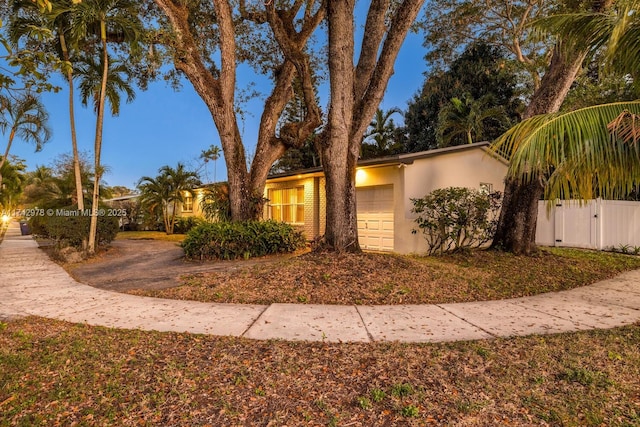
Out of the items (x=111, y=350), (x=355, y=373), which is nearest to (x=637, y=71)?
(x=355, y=373)

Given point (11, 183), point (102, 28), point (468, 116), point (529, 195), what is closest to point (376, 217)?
point (529, 195)

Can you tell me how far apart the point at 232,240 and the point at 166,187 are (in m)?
12.5

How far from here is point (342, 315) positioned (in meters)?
4.84

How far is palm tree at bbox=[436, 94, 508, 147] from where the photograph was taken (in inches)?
810

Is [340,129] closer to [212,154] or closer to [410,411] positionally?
[410,411]

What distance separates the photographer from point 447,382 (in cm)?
290

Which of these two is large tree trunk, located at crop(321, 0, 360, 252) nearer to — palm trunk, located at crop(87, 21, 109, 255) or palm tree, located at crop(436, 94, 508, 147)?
palm trunk, located at crop(87, 21, 109, 255)

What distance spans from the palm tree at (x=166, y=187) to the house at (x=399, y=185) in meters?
8.71

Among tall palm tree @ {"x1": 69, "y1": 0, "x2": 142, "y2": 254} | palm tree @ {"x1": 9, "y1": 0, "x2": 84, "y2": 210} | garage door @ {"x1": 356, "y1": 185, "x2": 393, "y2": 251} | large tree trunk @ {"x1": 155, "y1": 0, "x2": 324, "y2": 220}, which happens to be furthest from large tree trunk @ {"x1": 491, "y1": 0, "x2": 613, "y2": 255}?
palm tree @ {"x1": 9, "y1": 0, "x2": 84, "y2": 210}

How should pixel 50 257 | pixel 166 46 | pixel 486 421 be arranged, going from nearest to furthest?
pixel 486 421
pixel 166 46
pixel 50 257

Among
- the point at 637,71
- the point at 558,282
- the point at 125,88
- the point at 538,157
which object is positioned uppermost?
the point at 125,88

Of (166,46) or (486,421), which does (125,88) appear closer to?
(166,46)

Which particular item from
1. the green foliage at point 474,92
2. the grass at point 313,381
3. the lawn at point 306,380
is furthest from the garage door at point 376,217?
the green foliage at point 474,92

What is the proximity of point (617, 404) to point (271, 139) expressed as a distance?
9895 mm
